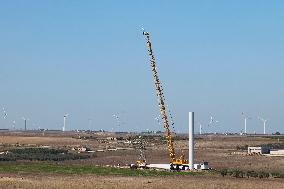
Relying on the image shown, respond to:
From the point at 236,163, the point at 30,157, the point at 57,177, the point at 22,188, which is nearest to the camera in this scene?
the point at 22,188

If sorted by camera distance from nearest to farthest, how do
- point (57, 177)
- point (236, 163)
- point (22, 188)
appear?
point (22, 188)
point (57, 177)
point (236, 163)

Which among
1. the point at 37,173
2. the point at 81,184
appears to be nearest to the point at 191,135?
the point at 37,173

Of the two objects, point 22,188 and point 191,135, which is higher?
point 191,135

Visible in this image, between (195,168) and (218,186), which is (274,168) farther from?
(218,186)

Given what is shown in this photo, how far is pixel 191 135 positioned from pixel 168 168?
17.9 ft

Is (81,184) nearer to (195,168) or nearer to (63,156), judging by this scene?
(195,168)

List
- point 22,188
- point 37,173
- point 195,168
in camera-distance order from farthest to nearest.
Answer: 1. point 195,168
2. point 37,173
3. point 22,188

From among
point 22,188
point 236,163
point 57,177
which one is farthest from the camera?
point 236,163

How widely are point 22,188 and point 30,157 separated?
2074 inches

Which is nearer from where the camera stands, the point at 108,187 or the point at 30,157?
the point at 108,187

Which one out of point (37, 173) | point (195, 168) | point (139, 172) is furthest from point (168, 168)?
point (37, 173)

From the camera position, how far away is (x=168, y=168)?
91.4 metres

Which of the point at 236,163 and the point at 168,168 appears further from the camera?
the point at 236,163

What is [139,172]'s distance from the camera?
263ft
